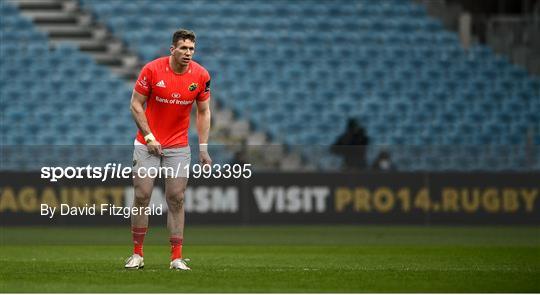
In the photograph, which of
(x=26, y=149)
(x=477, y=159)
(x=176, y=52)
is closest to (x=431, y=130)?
(x=477, y=159)

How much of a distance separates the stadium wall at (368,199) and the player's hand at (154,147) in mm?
10254

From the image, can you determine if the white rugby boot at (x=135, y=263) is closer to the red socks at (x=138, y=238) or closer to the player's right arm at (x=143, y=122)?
the red socks at (x=138, y=238)

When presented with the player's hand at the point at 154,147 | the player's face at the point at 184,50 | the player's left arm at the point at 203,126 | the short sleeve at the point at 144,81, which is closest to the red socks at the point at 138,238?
the player's hand at the point at 154,147

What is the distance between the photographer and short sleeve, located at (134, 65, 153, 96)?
11398mm

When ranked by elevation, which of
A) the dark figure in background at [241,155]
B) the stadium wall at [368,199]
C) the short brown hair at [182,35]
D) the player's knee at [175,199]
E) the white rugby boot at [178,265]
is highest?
the short brown hair at [182,35]

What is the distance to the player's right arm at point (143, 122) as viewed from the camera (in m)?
11.4

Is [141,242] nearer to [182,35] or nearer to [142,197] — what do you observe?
[142,197]

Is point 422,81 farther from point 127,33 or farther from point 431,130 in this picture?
point 127,33

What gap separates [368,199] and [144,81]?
1131 cm

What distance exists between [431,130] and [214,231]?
7556mm

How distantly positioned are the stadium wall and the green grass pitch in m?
0.26

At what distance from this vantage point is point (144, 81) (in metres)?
11.4
